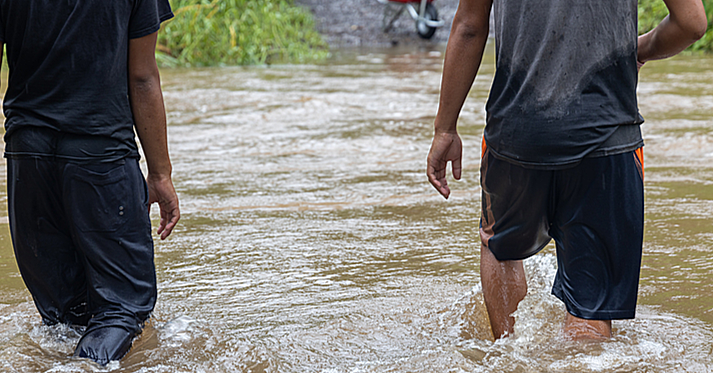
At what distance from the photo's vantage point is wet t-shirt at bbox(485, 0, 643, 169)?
1.81 m

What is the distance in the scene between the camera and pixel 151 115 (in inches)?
83.2

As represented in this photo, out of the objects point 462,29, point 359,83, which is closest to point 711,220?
point 462,29

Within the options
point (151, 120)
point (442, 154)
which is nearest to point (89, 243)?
point (151, 120)

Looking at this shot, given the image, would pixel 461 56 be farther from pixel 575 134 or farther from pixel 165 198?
pixel 165 198

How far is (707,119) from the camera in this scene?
545cm

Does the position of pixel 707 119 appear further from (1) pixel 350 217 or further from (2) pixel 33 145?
(2) pixel 33 145

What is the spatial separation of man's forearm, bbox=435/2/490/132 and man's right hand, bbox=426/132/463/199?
0.10ft

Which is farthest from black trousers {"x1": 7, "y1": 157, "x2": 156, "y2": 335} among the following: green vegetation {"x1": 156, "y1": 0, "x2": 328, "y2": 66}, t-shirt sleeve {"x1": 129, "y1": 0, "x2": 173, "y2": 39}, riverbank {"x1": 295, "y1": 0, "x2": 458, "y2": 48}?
riverbank {"x1": 295, "y1": 0, "x2": 458, "y2": 48}

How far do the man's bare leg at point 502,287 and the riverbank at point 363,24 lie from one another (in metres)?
11.8

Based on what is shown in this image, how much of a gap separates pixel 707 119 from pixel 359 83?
3.54m

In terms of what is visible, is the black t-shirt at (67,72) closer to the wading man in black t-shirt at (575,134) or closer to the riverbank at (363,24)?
the wading man in black t-shirt at (575,134)

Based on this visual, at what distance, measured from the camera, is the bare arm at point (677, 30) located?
5.99 ft

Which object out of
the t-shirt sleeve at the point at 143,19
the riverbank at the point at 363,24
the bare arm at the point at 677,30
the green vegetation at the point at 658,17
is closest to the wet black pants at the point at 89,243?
the t-shirt sleeve at the point at 143,19

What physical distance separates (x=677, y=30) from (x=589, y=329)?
2.72 feet
